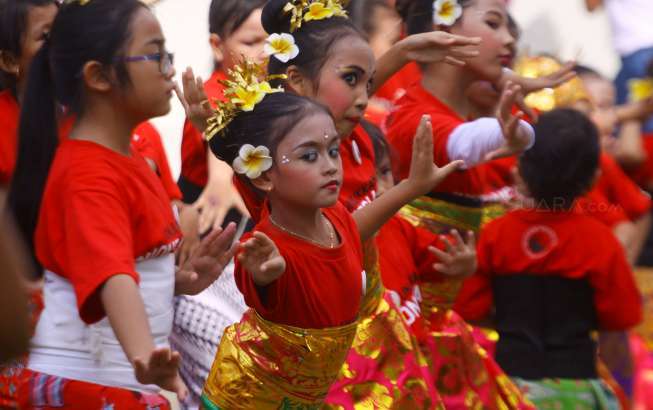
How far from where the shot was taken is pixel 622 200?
612cm

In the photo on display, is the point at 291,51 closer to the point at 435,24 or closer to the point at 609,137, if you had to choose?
the point at 435,24

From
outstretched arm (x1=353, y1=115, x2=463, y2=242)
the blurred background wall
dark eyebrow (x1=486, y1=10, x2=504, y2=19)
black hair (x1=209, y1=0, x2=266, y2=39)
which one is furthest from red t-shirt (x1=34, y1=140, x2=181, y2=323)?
the blurred background wall

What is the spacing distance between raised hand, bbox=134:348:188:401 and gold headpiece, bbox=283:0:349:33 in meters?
1.26

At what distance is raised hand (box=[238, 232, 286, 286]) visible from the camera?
3441 millimetres

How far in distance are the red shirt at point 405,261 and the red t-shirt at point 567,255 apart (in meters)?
0.36

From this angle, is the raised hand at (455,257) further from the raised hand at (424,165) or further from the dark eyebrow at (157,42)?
the dark eyebrow at (157,42)

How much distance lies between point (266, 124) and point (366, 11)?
2.55 metres

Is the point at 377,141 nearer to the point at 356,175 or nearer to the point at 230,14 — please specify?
the point at 356,175

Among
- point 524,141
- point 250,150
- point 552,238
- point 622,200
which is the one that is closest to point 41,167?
point 250,150

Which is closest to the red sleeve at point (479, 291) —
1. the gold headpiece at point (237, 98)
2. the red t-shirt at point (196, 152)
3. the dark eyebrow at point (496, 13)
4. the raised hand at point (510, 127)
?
the dark eyebrow at point (496, 13)

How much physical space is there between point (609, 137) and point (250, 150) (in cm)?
301

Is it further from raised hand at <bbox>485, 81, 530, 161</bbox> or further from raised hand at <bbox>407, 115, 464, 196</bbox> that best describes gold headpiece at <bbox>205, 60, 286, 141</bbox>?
raised hand at <bbox>485, 81, 530, 161</bbox>

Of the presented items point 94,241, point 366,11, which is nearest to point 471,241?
point 94,241

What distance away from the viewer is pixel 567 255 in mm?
4969
